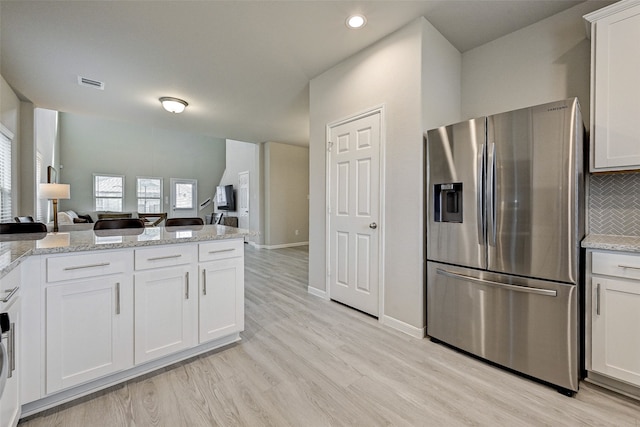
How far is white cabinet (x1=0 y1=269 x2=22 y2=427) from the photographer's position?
1119 millimetres

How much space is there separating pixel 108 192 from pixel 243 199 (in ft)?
17.8

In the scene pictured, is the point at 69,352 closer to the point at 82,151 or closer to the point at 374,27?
the point at 374,27

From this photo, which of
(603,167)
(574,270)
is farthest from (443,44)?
(574,270)

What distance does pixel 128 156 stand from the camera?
9.92 m

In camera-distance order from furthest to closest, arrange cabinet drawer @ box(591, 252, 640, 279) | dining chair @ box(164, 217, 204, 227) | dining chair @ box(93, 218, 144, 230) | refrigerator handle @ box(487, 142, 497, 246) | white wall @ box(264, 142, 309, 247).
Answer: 1. white wall @ box(264, 142, 309, 247)
2. dining chair @ box(164, 217, 204, 227)
3. dining chair @ box(93, 218, 144, 230)
4. refrigerator handle @ box(487, 142, 497, 246)
5. cabinet drawer @ box(591, 252, 640, 279)

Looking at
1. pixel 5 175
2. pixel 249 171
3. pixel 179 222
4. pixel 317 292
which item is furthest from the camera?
pixel 249 171

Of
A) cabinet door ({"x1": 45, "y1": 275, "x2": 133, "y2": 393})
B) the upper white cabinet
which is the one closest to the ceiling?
the upper white cabinet

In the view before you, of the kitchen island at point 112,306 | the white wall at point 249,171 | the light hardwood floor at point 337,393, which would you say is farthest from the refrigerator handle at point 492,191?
the white wall at point 249,171

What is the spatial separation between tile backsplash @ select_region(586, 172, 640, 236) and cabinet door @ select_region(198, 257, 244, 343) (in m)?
2.75

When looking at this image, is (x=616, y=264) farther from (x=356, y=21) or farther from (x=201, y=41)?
(x=201, y=41)

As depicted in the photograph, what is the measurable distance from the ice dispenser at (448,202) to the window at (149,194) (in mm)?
10899

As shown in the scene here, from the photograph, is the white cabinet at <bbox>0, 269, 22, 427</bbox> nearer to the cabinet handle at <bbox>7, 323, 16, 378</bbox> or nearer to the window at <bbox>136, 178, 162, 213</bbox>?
the cabinet handle at <bbox>7, 323, 16, 378</bbox>

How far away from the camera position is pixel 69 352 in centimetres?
151

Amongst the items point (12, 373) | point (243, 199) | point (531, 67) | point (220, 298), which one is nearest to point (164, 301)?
point (220, 298)
